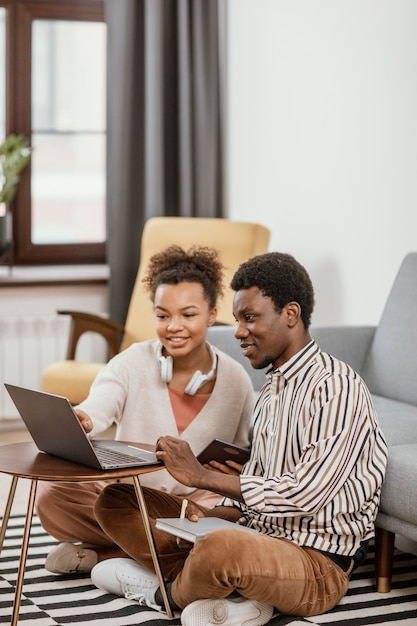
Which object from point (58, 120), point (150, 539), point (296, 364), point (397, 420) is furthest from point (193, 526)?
point (58, 120)

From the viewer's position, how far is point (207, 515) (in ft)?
8.17

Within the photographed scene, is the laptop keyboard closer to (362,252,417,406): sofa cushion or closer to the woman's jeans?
the woman's jeans

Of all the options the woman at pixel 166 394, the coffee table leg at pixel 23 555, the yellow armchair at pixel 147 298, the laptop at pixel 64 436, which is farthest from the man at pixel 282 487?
the yellow armchair at pixel 147 298

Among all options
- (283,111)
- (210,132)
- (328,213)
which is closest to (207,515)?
(328,213)

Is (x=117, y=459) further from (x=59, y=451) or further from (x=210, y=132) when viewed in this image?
(x=210, y=132)

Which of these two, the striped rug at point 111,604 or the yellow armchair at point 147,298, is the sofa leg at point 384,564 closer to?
the striped rug at point 111,604

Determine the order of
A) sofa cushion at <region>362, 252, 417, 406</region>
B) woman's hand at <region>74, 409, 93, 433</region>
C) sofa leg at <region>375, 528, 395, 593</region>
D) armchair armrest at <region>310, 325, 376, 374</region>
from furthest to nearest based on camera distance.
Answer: armchair armrest at <region>310, 325, 376, 374</region>, sofa cushion at <region>362, 252, 417, 406</region>, sofa leg at <region>375, 528, 395, 593</region>, woman's hand at <region>74, 409, 93, 433</region>

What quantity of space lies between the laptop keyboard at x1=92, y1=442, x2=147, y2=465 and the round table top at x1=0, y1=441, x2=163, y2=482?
0.03 m

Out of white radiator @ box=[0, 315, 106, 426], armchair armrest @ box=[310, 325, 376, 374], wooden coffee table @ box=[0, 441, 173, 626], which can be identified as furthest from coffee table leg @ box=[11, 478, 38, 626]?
white radiator @ box=[0, 315, 106, 426]

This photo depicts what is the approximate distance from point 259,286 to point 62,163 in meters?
2.92

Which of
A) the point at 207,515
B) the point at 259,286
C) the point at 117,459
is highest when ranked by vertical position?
the point at 259,286

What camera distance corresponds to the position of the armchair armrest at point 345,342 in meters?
3.54

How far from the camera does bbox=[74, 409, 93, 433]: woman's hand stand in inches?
96.4

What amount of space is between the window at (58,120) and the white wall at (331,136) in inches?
28.6
